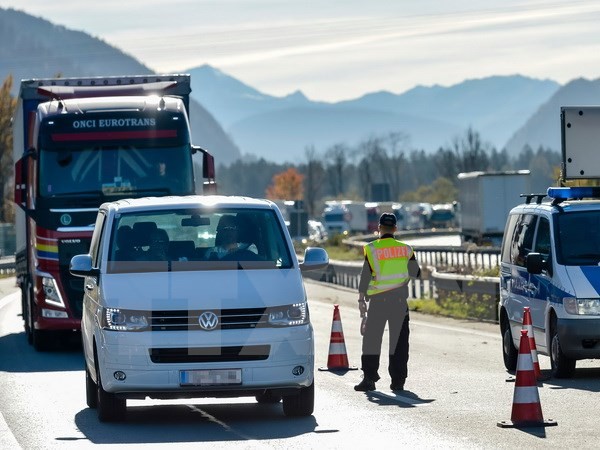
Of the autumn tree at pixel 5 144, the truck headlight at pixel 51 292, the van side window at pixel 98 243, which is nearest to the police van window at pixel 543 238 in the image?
the van side window at pixel 98 243

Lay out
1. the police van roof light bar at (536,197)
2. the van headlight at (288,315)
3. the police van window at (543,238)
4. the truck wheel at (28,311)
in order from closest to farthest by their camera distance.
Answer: the van headlight at (288,315) → the police van window at (543,238) → the police van roof light bar at (536,197) → the truck wheel at (28,311)

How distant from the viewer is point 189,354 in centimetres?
1223

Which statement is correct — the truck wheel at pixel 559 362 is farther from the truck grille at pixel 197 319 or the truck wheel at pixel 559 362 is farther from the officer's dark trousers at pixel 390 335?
the truck grille at pixel 197 319

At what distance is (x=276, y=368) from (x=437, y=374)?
198 inches

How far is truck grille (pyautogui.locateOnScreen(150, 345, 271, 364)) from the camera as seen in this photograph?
12.2 meters

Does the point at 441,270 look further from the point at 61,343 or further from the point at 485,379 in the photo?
the point at 485,379

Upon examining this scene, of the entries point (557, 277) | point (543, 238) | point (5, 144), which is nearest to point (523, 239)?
point (543, 238)

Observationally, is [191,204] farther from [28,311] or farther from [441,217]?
[441,217]

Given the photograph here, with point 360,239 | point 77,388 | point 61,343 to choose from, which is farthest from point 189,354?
point 360,239

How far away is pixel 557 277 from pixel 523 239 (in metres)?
1.52

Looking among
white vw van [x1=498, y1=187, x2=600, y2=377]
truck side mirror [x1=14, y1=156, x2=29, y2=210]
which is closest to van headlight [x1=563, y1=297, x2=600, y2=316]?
white vw van [x1=498, y1=187, x2=600, y2=377]

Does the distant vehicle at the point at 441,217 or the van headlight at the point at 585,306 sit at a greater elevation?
the van headlight at the point at 585,306

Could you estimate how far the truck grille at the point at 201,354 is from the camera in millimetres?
12211

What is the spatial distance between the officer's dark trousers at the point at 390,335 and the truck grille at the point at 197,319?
3066 millimetres
